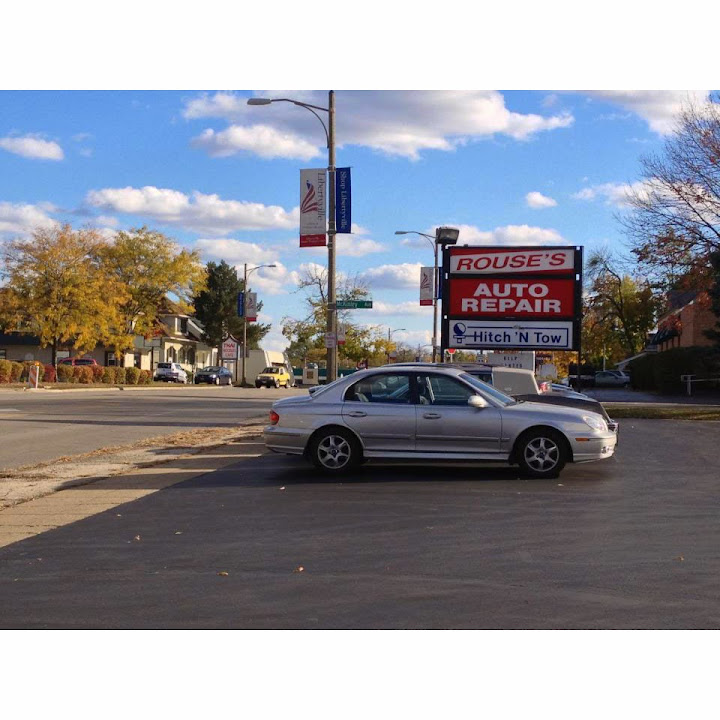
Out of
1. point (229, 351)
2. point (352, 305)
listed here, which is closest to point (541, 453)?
point (352, 305)

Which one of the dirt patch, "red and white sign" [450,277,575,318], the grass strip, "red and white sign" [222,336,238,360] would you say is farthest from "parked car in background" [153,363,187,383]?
the dirt patch

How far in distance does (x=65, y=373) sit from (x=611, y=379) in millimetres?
37630

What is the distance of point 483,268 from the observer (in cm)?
2589

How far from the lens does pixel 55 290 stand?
58.5 m

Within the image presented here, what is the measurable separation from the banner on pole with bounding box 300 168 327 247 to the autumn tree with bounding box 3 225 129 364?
1464 inches

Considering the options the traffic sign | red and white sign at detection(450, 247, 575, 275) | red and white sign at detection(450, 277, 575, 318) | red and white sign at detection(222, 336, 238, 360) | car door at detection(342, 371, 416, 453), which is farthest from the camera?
red and white sign at detection(222, 336, 238, 360)

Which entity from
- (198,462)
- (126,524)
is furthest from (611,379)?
(126,524)

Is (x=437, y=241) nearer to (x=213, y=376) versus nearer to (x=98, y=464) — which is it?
(x=98, y=464)

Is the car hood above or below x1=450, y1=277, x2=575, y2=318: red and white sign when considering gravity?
below

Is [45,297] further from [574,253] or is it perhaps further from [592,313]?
[592,313]

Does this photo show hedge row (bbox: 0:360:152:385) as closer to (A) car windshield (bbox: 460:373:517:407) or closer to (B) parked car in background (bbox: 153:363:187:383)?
(B) parked car in background (bbox: 153:363:187:383)

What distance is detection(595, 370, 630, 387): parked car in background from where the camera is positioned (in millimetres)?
69062

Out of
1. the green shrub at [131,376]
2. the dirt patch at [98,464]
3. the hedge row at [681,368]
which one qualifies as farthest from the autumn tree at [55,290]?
the dirt patch at [98,464]

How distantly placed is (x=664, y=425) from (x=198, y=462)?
13.5m
